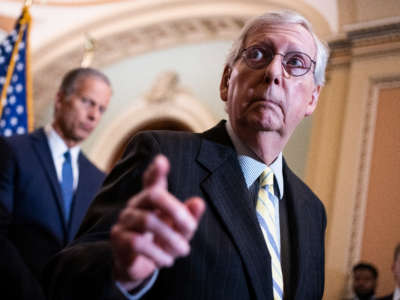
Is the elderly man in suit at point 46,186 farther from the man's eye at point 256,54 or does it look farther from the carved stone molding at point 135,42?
the carved stone molding at point 135,42

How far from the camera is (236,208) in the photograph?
1036 millimetres

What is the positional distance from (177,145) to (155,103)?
4.87 m

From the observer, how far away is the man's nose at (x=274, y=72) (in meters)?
1.16

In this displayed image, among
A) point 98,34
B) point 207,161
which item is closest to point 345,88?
point 207,161

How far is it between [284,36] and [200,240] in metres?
0.60

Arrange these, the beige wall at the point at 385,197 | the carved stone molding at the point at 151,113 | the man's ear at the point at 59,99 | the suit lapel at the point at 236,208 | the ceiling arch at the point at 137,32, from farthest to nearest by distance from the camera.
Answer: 1. the carved stone molding at the point at 151,113
2. the ceiling arch at the point at 137,32
3. the man's ear at the point at 59,99
4. the beige wall at the point at 385,197
5. the suit lapel at the point at 236,208

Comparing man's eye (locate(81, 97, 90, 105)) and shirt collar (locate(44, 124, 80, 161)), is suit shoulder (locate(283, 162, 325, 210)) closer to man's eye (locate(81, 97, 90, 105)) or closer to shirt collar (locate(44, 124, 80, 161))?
shirt collar (locate(44, 124, 80, 161))

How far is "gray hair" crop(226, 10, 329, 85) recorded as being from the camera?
4.17ft

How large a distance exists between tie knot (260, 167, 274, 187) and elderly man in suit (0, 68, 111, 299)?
2.39ft

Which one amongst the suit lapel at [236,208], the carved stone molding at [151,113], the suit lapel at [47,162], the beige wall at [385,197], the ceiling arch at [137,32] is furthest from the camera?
the carved stone molding at [151,113]

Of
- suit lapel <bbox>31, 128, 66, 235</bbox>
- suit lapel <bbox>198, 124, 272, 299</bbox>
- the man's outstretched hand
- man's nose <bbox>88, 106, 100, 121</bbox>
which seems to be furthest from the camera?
man's nose <bbox>88, 106, 100, 121</bbox>

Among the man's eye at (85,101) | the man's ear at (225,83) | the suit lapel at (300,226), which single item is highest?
the man's eye at (85,101)

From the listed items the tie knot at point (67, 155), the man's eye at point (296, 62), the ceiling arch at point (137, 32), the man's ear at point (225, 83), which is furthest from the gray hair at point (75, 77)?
the ceiling arch at point (137, 32)

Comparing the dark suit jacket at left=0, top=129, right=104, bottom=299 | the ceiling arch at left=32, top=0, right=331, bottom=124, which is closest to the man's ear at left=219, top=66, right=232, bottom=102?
the dark suit jacket at left=0, top=129, right=104, bottom=299
